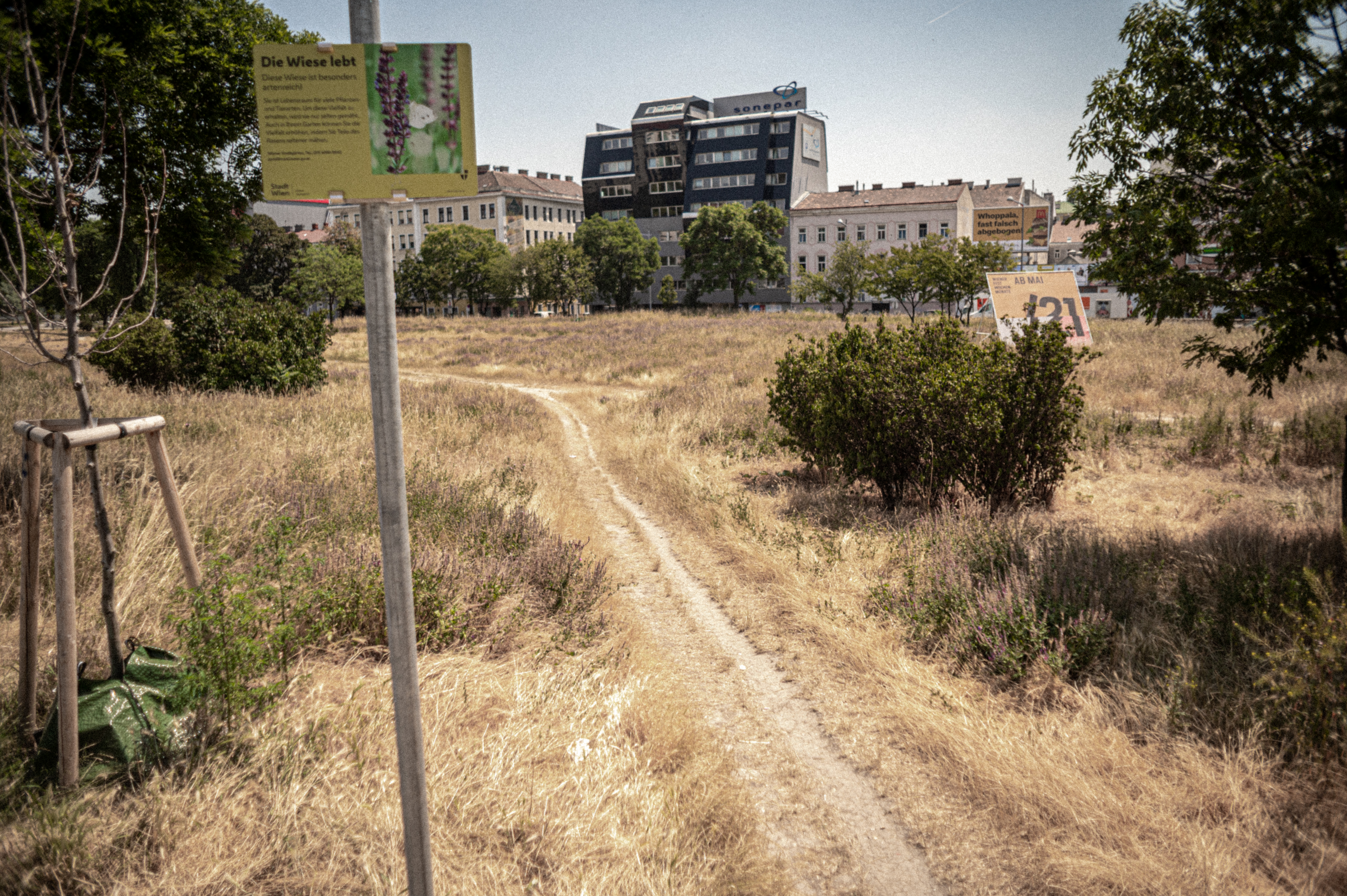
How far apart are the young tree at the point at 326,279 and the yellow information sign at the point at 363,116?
6722 centimetres

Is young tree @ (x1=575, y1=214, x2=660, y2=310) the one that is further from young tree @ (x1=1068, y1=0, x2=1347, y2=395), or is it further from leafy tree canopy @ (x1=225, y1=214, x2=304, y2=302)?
young tree @ (x1=1068, y1=0, x2=1347, y2=395)

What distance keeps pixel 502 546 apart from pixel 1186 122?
22.4 feet

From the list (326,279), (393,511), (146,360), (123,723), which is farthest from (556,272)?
(393,511)

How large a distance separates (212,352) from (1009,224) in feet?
314

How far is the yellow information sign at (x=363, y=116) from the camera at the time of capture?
234 cm

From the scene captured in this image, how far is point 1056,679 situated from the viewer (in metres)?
5.27

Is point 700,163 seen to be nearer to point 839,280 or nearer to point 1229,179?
point 839,280

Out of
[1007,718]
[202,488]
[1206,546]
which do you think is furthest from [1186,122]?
[202,488]

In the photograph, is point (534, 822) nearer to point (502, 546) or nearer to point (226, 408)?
point (502, 546)

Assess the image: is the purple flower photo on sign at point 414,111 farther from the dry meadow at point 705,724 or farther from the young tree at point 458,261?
the young tree at point 458,261

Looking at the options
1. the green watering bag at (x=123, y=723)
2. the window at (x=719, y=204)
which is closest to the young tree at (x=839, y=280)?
the window at (x=719, y=204)

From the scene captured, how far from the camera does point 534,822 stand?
12.4ft

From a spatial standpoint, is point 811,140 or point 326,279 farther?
point 811,140

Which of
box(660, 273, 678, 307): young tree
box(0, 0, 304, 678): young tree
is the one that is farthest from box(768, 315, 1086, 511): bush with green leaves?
box(660, 273, 678, 307): young tree
